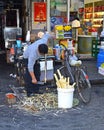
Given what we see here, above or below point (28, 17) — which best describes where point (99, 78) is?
below

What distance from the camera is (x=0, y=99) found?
8930 mm

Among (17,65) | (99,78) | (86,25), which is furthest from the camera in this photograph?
(86,25)

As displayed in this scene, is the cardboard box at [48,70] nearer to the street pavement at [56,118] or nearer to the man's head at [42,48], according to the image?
the street pavement at [56,118]

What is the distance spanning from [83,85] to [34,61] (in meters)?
1.20

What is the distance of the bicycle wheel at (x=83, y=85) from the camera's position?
8586 mm

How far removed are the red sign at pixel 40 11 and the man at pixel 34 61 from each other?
178 inches

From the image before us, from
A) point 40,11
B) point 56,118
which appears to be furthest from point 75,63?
point 40,11

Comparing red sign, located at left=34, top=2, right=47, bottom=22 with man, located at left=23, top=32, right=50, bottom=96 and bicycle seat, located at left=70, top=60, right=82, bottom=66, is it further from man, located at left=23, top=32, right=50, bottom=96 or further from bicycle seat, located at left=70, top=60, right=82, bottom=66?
bicycle seat, located at left=70, top=60, right=82, bottom=66

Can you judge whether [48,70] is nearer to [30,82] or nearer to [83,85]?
[30,82]

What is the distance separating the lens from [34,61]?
8328 mm

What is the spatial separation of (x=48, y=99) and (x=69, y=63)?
1071mm

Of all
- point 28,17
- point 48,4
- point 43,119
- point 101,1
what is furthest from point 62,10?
point 43,119

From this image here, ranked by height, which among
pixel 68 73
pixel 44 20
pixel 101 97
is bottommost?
pixel 101 97

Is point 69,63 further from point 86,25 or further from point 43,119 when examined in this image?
point 86,25
